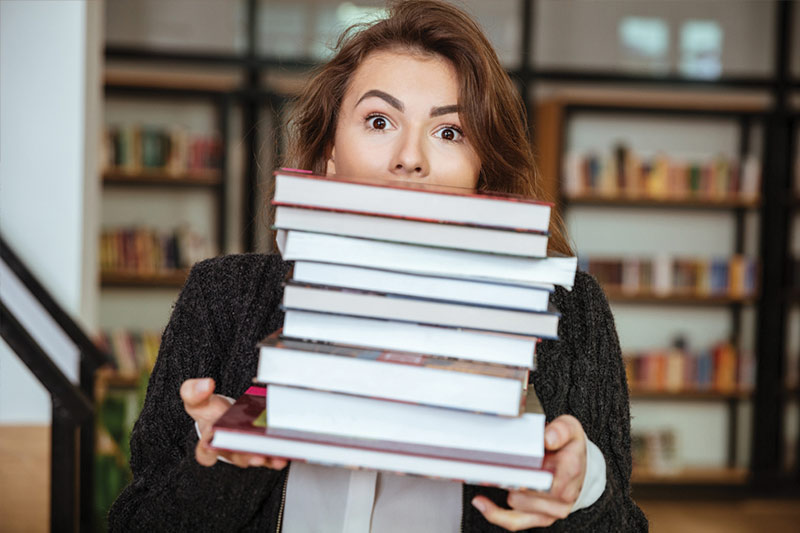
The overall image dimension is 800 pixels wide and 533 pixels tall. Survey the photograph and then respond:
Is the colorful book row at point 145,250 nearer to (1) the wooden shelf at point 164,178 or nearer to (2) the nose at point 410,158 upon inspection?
(1) the wooden shelf at point 164,178

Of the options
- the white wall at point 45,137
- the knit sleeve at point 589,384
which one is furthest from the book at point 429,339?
the white wall at point 45,137

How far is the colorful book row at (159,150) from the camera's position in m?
4.31

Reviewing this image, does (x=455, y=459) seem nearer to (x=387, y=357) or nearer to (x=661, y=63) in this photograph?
(x=387, y=357)

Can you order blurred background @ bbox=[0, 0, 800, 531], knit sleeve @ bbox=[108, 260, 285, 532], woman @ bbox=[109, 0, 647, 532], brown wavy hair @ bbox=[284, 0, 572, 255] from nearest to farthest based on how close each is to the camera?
knit sleeve @ bbox=[108, 260, 285, 532] → woman @ bbox=[109, 0, 647, 532] → brown wavy hair @ bbox=[284, 0, 572, 255] → blurred background @ bbox=[0, 0, 800, 531]

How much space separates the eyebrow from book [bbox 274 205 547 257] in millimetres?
370

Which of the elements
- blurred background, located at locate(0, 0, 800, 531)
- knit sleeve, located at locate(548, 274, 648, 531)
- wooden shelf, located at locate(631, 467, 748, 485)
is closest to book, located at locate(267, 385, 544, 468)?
knit sleeve, located at locate(548, 274, 648, 531)

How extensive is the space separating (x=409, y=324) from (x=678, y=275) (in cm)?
423

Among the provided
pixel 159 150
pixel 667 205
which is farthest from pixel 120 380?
pixel 667 205

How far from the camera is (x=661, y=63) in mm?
4742

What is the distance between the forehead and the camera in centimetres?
105

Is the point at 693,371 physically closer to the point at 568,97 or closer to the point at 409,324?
the point at 568,97

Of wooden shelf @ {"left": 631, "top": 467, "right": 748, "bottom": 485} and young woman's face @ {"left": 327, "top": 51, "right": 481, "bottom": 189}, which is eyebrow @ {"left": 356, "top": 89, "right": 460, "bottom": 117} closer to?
young woman's face @ {"left": 327, "top": 51, "right": 481, "bottom": 189}

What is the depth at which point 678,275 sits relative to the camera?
4609 millimetres

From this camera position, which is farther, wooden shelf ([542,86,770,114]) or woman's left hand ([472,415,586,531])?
wooden shelf ([542,86,770,114])
